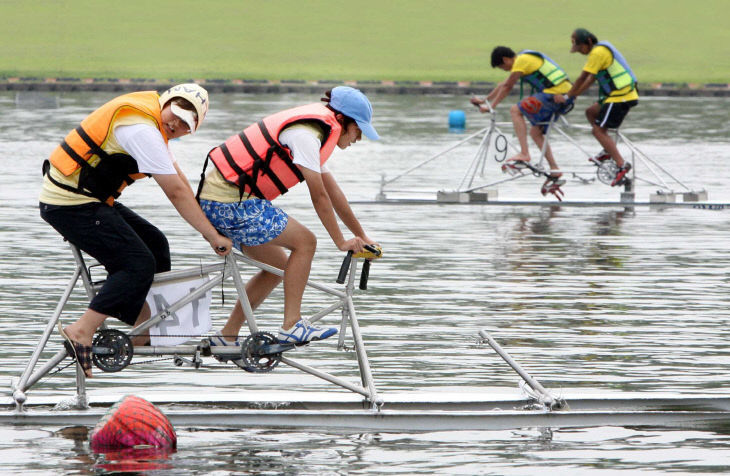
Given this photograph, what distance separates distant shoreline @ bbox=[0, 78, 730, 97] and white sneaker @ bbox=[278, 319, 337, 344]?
148 ft

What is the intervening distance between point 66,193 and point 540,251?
811 cm

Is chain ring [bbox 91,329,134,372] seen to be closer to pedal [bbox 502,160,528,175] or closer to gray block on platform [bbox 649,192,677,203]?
pedal [bbox 502,160,528,175]

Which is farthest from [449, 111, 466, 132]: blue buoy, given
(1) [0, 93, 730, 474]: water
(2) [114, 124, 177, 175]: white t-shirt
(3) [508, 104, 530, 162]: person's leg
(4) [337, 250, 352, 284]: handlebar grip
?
(2) [114, 124, 177, 175]: white t-shirt

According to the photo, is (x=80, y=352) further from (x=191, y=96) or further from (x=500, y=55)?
(x=500, y=55)

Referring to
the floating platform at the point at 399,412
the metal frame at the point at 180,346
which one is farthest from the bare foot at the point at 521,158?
the metal frame at the point at 180,346

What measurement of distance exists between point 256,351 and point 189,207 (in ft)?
2.66

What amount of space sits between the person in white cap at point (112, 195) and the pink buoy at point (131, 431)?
1.15 feet

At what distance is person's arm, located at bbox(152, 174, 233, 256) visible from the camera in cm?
736

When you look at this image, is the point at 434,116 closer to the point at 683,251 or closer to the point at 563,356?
the point at 683,251

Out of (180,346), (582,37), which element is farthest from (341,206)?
(582,37)

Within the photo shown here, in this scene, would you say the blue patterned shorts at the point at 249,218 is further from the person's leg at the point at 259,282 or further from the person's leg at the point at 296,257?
the person's leg at the point at 259,282

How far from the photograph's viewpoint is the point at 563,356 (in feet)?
31.4

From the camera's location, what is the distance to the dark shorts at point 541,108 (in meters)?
19.1

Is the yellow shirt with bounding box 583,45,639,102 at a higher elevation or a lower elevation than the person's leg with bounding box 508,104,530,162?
higher
